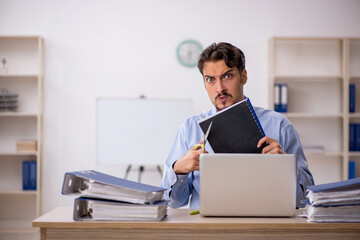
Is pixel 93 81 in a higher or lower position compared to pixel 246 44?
lower

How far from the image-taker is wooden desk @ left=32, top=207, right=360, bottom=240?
1244mm

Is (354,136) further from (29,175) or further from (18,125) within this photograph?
(18,125)

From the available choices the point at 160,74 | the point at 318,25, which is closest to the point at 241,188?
the point at 160,74

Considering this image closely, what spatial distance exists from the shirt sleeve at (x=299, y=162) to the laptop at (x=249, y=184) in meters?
0.39

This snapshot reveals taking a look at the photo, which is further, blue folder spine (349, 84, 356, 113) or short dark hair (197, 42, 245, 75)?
blue folder spine (349, 84, 356, 113)

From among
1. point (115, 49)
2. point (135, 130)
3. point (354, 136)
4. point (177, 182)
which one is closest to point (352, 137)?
point (354, 136)

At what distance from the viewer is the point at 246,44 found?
4512 mm

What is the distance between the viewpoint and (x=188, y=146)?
2068 mm

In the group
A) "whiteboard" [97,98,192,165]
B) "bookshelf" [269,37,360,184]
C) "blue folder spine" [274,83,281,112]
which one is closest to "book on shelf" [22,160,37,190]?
"whiteboard" [97,98,192,165]

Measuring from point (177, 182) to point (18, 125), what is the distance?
10.3ft

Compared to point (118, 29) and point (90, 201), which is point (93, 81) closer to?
point (118, 29)

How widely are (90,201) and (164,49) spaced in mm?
3324

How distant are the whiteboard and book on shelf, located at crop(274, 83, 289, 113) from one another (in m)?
0.94

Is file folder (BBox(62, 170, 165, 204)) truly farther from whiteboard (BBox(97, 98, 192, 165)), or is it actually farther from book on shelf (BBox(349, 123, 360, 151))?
book on shelf (BBox(349, 123, 360, 151))
